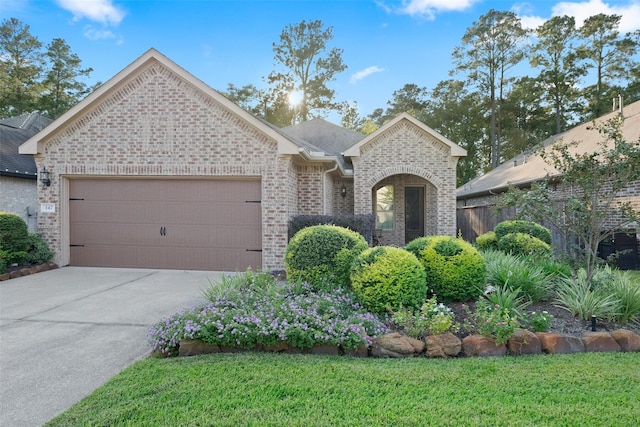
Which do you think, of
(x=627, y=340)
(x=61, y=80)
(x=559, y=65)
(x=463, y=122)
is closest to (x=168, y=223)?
(x=627, y=340)

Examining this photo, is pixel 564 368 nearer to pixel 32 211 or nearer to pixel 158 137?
pixel 158 137

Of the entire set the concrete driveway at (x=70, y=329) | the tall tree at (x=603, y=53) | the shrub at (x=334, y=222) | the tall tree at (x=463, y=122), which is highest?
the tall tree at (x=603, y=53)

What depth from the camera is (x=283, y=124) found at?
94.0 ft

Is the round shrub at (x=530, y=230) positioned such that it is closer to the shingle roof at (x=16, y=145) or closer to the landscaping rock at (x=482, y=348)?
the landscaping rock at (x=482, y=348)

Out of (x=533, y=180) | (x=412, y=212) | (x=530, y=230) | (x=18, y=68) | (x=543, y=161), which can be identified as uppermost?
(x=18, y=68)

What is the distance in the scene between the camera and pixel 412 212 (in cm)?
1344

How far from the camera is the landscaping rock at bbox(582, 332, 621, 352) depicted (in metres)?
3.90

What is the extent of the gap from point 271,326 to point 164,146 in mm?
6513

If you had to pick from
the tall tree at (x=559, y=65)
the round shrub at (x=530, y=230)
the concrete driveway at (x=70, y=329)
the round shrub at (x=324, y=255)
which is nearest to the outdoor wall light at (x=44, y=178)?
the concrete driveway at (x=70, y=329)

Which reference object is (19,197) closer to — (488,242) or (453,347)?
(453,347)

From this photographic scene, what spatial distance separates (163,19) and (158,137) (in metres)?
5.34

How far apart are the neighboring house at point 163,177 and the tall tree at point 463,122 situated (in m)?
23.8

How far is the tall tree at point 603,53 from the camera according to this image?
2431 cm

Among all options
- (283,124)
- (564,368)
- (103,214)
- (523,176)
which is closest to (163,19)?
(103,214)
